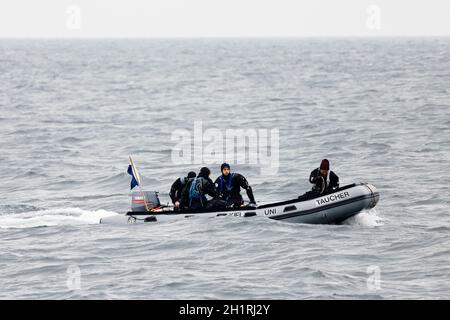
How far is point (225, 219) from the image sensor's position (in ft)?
72.2

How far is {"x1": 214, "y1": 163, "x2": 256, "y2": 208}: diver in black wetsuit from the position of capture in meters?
22.1

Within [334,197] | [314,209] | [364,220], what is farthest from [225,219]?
[364,220]

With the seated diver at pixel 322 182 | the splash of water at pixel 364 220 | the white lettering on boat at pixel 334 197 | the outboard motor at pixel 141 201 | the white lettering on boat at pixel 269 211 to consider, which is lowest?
the splash of water at pixel 364 220

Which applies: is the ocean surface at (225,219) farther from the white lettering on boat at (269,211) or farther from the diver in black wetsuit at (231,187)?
the diver in black wetsuit at (231,187)

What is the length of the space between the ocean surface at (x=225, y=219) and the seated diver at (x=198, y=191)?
0.42 metres

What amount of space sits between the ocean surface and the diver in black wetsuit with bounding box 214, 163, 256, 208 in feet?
2.24

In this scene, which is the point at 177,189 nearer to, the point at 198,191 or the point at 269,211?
the point at 198,191

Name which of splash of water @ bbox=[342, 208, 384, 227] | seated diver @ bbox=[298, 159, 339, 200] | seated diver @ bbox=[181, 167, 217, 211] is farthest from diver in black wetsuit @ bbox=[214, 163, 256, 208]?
splash of water @ bbox=[342, 208, 384, 227]

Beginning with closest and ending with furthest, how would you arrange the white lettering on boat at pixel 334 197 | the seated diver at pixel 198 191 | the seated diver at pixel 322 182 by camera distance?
the white lettering on boat at pixel 334 197
the seated diver at pixel 322 182
the seated diver at pixel 198 191

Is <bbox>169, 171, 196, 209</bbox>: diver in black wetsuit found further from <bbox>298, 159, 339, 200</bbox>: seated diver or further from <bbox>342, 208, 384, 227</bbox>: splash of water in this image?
<bbox>342, 208, 384, 227</bbox>: splash of water

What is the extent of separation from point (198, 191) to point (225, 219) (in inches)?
36.7

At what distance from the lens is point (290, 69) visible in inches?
4082

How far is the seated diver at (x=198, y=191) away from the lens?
21.9 metres

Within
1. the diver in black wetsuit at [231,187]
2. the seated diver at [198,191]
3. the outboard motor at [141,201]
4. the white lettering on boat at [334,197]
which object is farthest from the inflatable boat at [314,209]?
the outboard motor at [141,201]
